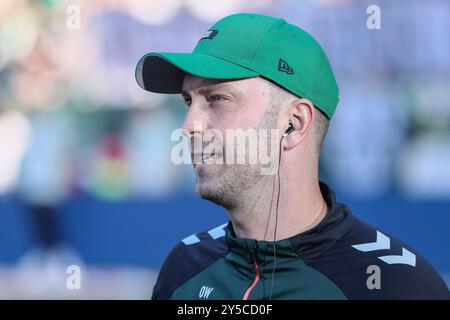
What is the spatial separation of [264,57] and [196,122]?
0.25m

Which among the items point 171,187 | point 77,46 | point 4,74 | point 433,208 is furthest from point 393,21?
point 4,74

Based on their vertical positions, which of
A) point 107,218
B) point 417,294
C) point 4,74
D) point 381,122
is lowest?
point 107,218

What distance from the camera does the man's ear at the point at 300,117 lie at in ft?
6.32

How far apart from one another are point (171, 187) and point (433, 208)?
176 centimetres

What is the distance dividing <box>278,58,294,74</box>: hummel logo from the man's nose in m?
Answer: 0.24

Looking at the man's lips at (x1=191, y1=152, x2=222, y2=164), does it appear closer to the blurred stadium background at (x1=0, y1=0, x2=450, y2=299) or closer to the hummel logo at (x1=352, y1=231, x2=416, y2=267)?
the hummel logo at (x1=352, y1=231, x2=416, y2=267)

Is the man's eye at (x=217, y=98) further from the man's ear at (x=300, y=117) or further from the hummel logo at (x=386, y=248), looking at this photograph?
the hummel logo at (x=386, y=248)

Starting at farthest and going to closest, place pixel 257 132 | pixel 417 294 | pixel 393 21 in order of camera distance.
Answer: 1. pixel 393 21
2. pixel 257 132
3. pixel 417 294

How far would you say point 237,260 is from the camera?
1.97 metres

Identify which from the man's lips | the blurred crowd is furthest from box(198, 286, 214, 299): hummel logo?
the blurred crowd

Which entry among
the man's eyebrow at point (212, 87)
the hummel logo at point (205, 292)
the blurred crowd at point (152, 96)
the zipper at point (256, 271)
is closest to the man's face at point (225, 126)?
the man's eyebrow at point (212, 87)

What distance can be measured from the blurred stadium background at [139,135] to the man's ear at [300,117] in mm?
2667

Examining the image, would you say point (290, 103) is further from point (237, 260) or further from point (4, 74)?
point (4, 74)

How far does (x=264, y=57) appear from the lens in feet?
6.24
